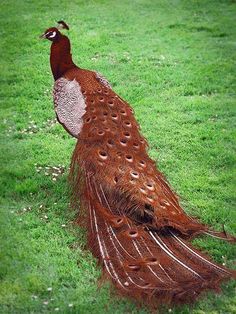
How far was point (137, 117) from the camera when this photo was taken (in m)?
6.91

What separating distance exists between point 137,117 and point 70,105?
167 centimetres

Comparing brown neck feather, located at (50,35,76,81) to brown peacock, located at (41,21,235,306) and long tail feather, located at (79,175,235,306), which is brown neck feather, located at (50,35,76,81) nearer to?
brown peacock, located at (41,21,235,306)

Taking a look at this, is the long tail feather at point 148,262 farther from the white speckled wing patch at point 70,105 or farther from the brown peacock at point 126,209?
the white speckled wing patch at point 70,105

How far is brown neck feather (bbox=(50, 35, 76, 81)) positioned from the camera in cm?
593

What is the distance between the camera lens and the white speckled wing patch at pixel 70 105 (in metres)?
5.21

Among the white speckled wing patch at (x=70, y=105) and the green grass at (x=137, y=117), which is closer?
the green grass at (x=137, y=117)

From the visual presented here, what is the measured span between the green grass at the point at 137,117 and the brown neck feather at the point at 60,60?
0.79 metres

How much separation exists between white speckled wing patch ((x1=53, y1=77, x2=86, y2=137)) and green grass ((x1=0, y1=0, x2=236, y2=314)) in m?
0.59

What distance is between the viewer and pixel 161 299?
12.3 feet

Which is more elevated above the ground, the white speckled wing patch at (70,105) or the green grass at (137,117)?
the white speckled wing patch at (70,105)

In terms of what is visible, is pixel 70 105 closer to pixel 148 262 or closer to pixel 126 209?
pixel 126 209

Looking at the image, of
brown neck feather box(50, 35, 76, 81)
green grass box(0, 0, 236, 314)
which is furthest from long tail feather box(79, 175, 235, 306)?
brown neck feather box(50, 35, 76, 81)

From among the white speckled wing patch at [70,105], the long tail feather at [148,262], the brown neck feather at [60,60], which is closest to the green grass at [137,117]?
the long tail feather at [148,262]

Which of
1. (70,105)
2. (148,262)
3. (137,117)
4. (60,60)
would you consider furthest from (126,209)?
(137,117)
